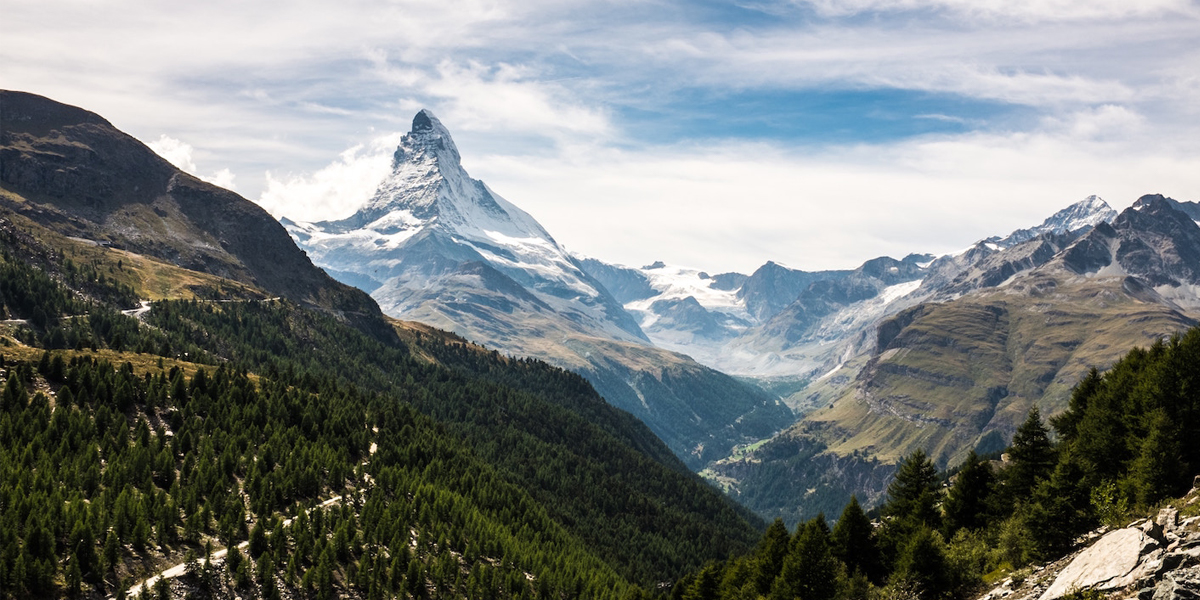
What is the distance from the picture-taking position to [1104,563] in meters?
51.3

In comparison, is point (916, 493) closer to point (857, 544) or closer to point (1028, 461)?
point (857, 544)

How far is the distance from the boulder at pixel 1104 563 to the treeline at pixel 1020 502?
1362 cm

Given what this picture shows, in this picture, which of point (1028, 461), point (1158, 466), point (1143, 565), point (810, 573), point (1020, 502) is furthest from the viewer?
point (1028, 461)

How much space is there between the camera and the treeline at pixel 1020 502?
234ft

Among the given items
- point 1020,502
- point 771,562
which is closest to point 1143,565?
point 1020,502

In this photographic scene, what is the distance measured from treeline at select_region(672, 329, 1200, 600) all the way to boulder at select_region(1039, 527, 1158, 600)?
1362 centimetres

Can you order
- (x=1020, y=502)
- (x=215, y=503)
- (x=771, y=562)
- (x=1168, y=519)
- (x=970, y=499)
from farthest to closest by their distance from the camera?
(x=215, y=503) → (x=771, y=562) → (x=970, y=499) → (x=1020, y=502) → (x=1168, y=519)

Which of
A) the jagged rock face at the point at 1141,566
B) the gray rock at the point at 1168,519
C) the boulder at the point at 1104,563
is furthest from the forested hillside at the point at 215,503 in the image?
the gray rock at the point at 1168,519

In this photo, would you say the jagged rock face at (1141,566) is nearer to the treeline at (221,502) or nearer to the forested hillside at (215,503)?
the forested hillside at (215,503)

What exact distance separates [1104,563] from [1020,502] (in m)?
37.0

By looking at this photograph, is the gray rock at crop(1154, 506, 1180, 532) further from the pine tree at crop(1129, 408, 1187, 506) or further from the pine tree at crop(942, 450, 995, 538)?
the pine tree at crop(942, 450, 995, 538)

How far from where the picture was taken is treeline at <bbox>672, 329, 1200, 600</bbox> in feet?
234

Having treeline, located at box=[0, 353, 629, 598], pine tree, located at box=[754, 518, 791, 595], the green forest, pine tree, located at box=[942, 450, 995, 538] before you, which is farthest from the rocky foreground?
treeline, located at box=[0, 353, 629, 598]

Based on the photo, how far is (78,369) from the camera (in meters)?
168
